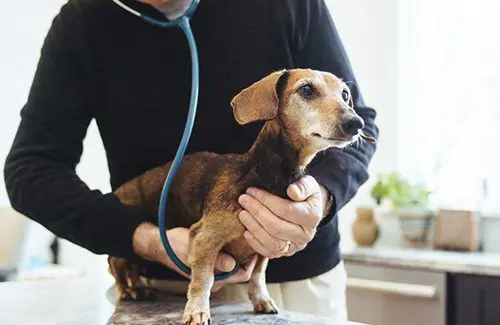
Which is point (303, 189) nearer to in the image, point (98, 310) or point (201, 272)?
point (201, 272)

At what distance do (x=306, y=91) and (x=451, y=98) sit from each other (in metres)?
1.59

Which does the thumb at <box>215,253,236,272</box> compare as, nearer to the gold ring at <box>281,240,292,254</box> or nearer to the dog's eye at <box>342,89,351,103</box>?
the gold ring at <box>281,240,292,254</box>

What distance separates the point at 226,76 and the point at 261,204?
190 millimetres

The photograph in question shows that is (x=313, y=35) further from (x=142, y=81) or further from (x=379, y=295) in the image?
(x=379, y=295)

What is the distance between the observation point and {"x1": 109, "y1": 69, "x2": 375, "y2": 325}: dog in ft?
2.11

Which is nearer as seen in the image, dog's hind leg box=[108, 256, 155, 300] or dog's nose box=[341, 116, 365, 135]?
dog's nose box=[341, 116, 365, 135]

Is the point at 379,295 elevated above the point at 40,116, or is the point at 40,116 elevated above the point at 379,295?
the point at 40,116

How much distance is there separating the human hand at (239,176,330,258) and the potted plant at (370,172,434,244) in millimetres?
1282

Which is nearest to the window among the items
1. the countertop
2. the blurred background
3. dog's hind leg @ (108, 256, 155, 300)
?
the blurred background

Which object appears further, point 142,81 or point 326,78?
point 142,81

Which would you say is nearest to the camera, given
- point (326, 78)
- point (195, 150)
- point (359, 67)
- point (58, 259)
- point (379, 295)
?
point (326, 78)

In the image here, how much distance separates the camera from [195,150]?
0.78 m

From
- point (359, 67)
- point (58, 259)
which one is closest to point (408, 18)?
point (359, 67)

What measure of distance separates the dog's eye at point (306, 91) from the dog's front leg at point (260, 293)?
0.73 feet
